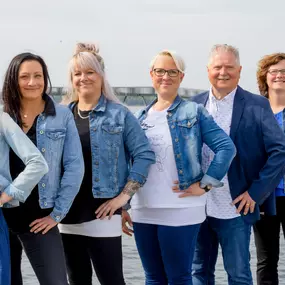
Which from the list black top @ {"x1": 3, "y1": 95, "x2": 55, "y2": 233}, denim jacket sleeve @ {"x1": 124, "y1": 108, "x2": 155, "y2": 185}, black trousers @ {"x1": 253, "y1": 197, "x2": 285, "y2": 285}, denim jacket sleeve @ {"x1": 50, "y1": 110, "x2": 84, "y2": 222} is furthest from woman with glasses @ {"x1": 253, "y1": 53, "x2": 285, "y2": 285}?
black top @ {"x1": 3, "y1": 95, "x2": 55, "y2": 233}

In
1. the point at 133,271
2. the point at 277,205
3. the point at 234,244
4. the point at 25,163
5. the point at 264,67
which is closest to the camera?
the point at 25,163

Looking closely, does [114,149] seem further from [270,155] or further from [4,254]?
[270,155]

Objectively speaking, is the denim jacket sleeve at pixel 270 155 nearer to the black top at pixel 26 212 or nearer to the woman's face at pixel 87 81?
the woman's face at pixel 87 81

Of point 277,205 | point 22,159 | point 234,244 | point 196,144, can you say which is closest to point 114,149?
point 196,144

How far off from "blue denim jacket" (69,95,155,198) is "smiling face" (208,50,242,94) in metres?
0.64

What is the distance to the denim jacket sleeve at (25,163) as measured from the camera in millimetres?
3758

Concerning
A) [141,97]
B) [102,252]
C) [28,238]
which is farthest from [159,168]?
[141,97]

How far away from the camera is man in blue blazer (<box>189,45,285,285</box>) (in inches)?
175

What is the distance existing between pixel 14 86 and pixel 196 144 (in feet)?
3.45

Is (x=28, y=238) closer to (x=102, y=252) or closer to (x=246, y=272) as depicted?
(x=102, y=252)

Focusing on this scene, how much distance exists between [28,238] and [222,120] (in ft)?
4.50

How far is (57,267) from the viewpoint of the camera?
12.6 feet

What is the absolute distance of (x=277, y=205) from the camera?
4941mm

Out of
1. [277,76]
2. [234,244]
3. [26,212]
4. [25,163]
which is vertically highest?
[277,76]
